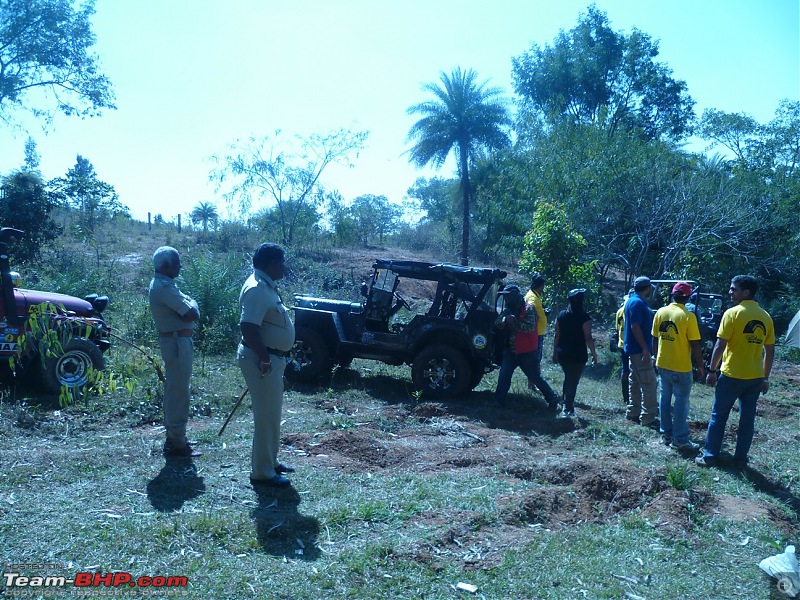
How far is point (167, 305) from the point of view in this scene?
5660mm

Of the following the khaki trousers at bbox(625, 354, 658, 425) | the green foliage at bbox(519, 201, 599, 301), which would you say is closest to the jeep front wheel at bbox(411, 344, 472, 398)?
the khaki trousers at bbox(625, 354, 658, 425)

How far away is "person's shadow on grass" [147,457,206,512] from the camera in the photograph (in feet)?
16.1

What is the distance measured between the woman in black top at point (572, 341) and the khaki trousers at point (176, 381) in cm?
463

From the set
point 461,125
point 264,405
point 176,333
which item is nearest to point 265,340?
point 264,405

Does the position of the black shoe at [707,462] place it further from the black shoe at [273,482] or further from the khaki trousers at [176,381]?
the khaki trousers at [176,381]

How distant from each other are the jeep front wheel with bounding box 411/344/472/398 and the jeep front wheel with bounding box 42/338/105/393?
4.11m

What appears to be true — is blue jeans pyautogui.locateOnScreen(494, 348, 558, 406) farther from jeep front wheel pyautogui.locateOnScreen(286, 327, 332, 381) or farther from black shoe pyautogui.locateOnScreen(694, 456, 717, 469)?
jeep front wheel pyautogui.locateOnScreen(286, 327, 332, 381)

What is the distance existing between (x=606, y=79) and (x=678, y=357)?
2962 centimetres

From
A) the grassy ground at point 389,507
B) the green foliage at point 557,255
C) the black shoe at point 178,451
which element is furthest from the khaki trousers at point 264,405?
the green foliage at point 557,255

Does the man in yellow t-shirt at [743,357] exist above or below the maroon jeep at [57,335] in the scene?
above

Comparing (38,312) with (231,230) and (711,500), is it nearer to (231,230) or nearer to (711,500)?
(711,500)

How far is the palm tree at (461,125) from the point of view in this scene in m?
26.8

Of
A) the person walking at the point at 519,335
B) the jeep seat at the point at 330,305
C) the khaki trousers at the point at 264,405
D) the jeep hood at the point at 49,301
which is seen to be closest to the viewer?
the khaki trousers at the point at 264,405

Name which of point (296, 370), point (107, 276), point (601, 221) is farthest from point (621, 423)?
point (107, 276)
